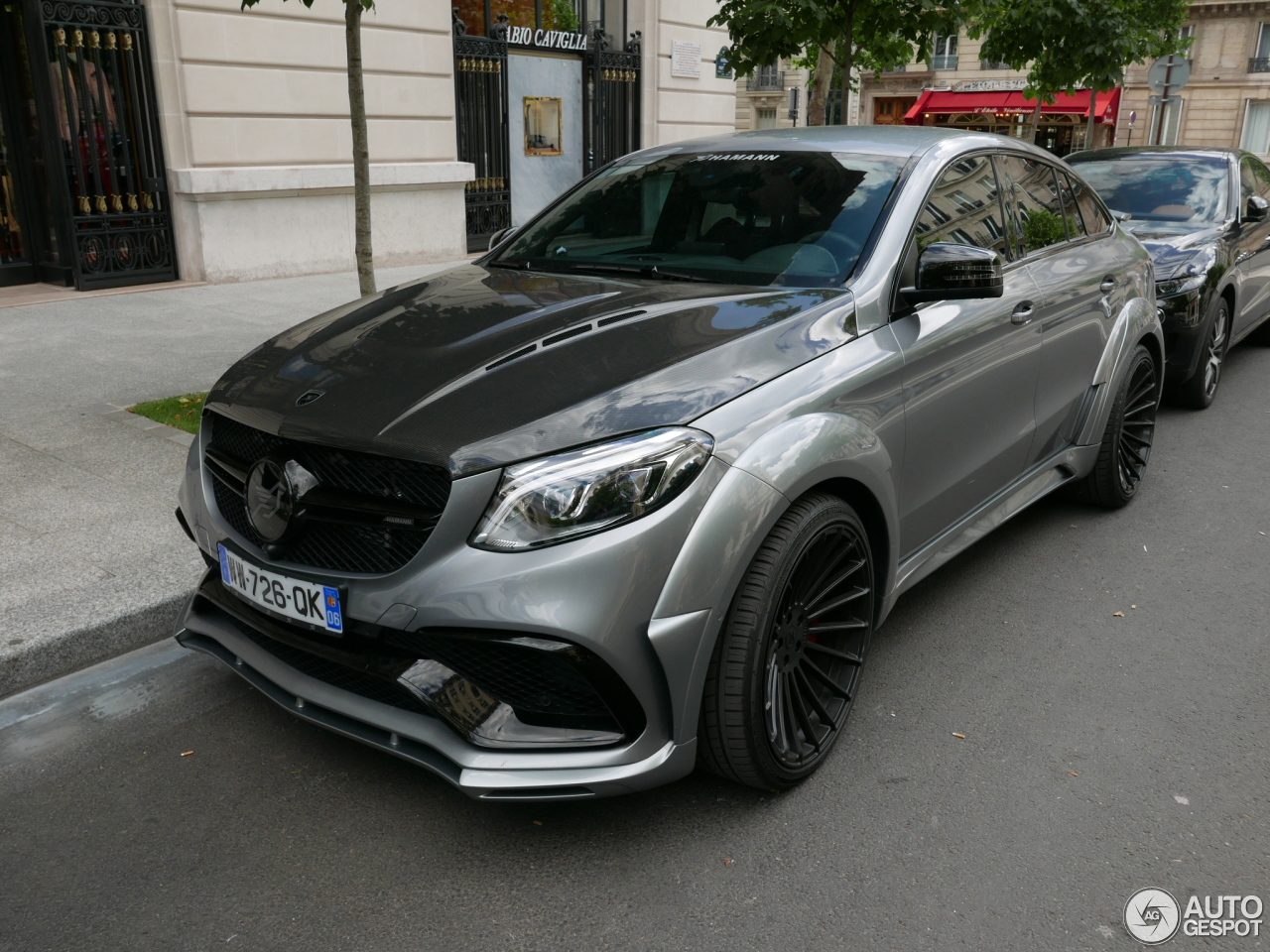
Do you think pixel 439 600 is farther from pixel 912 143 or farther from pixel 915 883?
pixel 912 143

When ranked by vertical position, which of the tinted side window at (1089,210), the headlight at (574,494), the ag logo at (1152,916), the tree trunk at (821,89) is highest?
the tree trunk at (821,89)

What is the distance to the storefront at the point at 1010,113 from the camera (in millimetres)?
40156

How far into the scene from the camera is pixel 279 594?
107 inches

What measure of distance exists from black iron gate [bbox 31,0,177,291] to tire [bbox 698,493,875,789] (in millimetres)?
9765

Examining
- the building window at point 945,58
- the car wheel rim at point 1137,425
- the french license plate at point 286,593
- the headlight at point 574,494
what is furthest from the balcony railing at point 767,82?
the headlight at point 574,494

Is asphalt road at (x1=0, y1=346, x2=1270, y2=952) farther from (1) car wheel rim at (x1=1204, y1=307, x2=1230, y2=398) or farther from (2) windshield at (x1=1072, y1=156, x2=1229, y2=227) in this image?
(2) windshield at (x1=1072, y1=156, x2=1229, y2=227)

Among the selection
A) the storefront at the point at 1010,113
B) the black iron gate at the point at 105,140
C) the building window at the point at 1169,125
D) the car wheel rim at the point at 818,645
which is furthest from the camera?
the storefront at the point at 1010,113

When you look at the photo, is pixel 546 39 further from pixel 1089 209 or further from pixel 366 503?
pixel 366 503

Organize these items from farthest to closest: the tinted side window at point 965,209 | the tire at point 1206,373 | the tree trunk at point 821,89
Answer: the tree trunk at point 821,89 → the tire at point 1206,373 → the tinted side window at point 965,209

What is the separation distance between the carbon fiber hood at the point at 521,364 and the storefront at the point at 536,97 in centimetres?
1168

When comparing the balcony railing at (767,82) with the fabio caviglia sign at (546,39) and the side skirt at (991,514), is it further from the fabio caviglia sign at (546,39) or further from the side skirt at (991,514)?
the side skirt at (991,514)

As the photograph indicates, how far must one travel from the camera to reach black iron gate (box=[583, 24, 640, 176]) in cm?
1603

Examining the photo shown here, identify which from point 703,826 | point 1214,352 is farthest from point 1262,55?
point 703,826

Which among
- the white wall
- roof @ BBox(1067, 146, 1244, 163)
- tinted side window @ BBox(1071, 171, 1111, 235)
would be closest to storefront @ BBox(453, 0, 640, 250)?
the white wall
